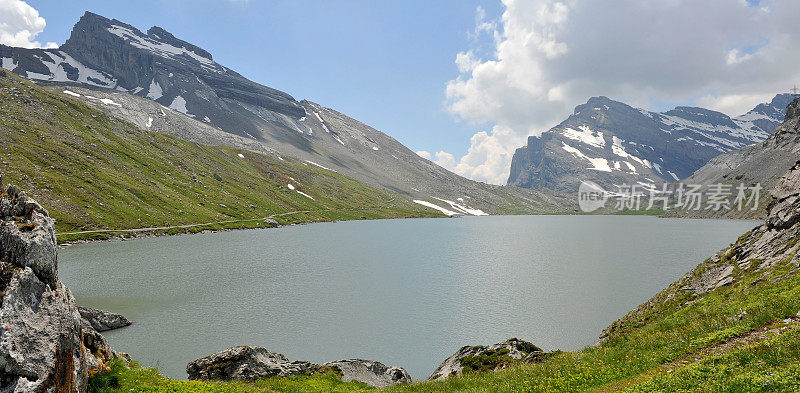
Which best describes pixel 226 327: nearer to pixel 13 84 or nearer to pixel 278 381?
pixel 278 381

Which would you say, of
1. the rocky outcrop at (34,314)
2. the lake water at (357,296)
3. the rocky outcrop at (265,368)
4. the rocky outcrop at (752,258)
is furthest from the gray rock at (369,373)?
the rocky outcrop at (752,258)

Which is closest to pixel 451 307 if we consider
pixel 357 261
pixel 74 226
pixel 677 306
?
pixel 677 306

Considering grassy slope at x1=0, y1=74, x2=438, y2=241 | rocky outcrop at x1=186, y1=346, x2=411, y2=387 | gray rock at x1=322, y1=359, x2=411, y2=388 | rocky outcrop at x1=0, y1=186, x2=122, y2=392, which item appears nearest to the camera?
rocky outcrop at x1=0, y1=186, x2=122, y2=392

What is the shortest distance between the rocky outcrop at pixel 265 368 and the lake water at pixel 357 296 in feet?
17.1

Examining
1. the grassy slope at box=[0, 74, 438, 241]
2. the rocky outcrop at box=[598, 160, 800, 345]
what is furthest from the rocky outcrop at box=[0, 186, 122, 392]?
the grassy slope at box=[0, 74, 438, 241]

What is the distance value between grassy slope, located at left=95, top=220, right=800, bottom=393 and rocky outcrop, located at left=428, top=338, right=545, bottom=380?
16.7 feet

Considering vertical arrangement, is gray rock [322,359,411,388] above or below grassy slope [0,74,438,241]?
below

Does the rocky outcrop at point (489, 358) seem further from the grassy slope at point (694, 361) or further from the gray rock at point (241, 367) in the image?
the gray rock at point (241, 367)

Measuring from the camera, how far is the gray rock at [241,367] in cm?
2625

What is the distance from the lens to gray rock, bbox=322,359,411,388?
28.0 meters

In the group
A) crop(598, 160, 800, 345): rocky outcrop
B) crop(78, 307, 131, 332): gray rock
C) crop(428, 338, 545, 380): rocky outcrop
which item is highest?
crop(598, 160, 800, 345): rocky outcrop

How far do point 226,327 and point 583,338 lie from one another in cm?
4073

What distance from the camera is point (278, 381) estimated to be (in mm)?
25859

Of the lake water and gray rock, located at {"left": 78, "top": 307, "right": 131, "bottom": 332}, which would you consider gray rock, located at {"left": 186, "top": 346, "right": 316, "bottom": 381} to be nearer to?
the lake water
